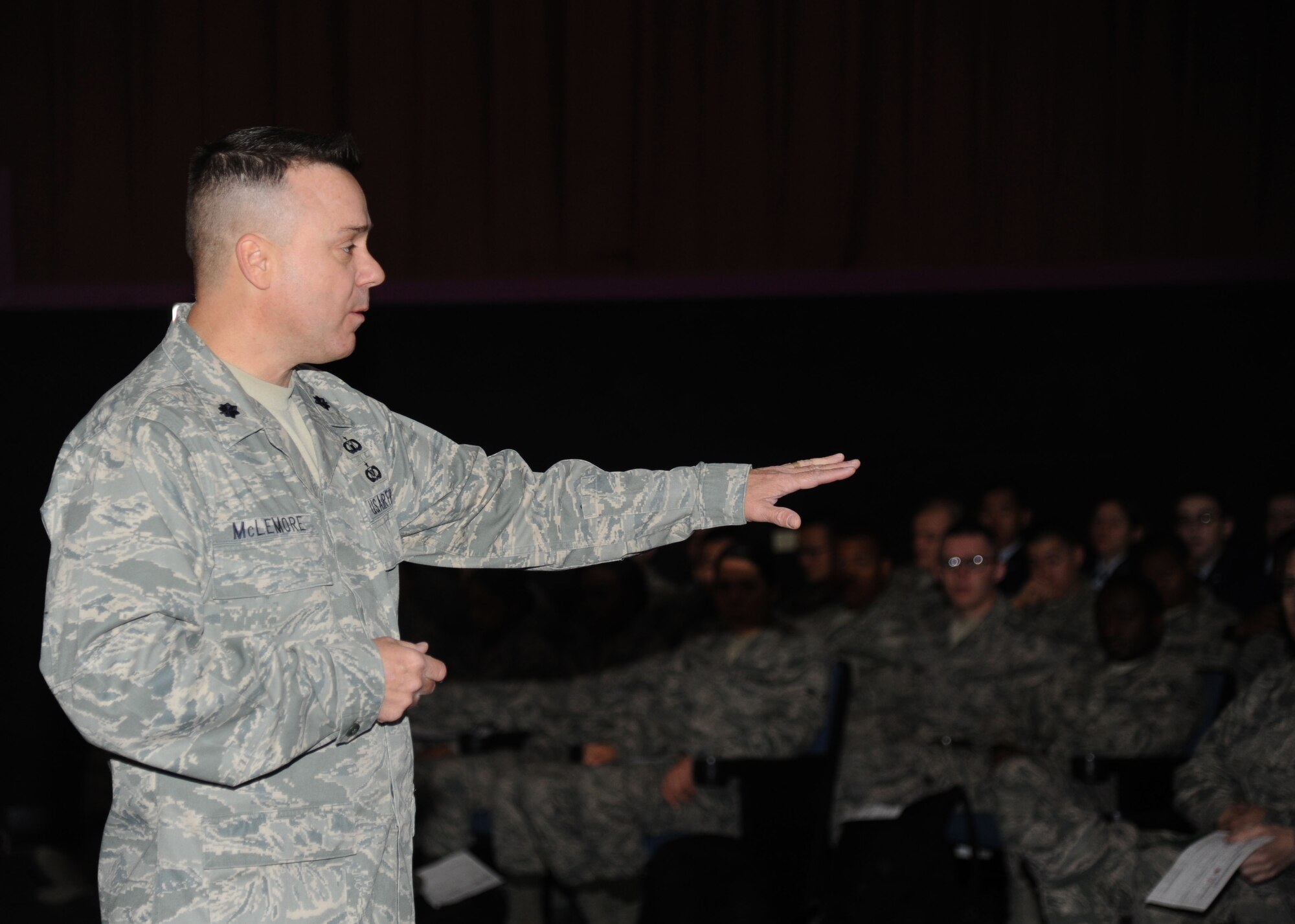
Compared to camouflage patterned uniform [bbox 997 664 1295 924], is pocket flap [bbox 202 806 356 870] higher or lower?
higher

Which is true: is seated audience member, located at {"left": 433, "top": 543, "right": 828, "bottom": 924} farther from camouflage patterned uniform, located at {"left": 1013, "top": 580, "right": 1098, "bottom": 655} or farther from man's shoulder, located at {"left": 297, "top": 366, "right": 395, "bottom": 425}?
man's shoulder, located at {"left": 297, "top": 366, "right": 395, "bottom": 425}

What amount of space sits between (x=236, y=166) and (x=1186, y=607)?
3.36 meters

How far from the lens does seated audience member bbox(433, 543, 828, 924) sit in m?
3.31

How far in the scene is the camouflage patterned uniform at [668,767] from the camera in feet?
10.8

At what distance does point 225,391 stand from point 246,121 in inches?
142

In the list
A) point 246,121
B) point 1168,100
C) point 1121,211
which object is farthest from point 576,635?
point 1168,100

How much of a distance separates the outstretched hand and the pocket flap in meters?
0.57

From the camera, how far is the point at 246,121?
15.0ft

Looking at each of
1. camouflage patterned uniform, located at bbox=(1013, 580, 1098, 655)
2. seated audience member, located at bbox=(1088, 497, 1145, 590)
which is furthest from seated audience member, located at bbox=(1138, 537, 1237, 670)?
seated audience member, located at bbox=(1088, 497, 1145, 590)

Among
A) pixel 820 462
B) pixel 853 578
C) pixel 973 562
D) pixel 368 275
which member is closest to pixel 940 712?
pixel 973 562

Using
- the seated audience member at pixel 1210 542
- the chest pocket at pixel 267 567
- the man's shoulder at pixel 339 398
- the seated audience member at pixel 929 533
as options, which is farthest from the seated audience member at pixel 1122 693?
the chest pocket at pixel 267 567

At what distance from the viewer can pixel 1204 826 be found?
274 centimetres

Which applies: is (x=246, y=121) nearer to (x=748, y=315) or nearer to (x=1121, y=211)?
(x=748, y=315)

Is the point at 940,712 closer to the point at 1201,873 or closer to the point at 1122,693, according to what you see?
the point at 1122,693
